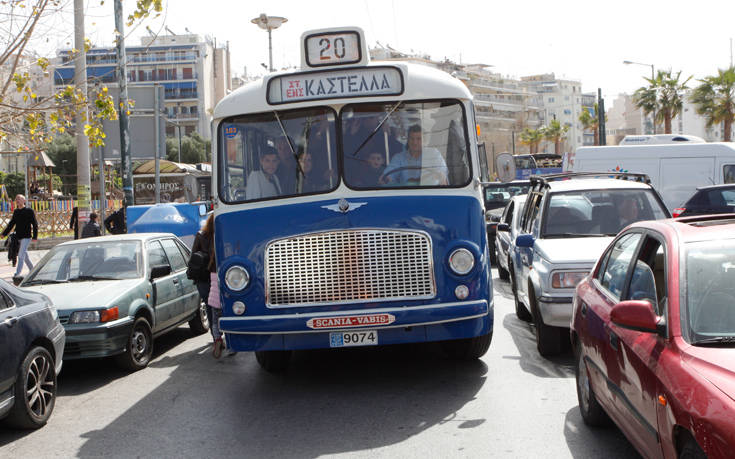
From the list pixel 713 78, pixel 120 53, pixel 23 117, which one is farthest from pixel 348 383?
pixel 713 78

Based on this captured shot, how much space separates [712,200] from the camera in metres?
15.4

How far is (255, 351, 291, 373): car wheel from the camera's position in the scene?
7887 mm

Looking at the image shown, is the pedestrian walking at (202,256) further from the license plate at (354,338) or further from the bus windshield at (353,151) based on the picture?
the license plate at (354,338)

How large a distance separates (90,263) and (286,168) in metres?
3.76

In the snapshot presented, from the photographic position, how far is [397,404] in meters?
6.55

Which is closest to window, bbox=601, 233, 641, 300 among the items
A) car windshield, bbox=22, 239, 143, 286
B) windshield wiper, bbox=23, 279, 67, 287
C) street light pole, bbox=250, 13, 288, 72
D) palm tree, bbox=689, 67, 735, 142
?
car windshield, bbox=22, 239, 143, 286

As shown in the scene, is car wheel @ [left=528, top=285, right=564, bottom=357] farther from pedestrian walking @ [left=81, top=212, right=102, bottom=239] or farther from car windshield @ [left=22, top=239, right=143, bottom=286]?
pedestrian walking @ [left=81, top=212, right=102, bottom=239]

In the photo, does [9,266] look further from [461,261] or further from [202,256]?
[461,261]

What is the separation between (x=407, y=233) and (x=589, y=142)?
162141 millimetres

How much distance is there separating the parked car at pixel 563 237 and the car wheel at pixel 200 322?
4.39m

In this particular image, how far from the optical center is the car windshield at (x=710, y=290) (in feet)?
12.1

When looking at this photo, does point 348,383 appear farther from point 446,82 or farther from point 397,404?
point 446,82

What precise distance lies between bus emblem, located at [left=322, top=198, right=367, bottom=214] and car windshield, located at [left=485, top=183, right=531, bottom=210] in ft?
47.4

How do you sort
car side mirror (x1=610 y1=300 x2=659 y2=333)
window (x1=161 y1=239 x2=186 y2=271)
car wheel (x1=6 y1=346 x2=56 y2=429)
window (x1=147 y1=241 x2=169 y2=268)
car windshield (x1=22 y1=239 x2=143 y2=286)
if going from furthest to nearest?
window (x1=161 y1=239 x2=186 y2=271) → window (x1=147 y1=241 x2=169 y2=268) → car windshield (x1=22 y1=239 x2=143 y2=286) → car wheel (x1=6 y1=346 x2=56 y2=429) → car side mirror (x1=610 y1=300 x2=659 y2=333)
